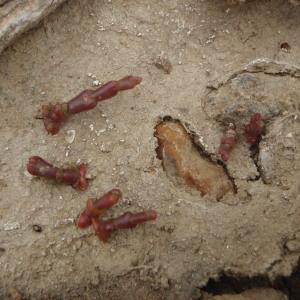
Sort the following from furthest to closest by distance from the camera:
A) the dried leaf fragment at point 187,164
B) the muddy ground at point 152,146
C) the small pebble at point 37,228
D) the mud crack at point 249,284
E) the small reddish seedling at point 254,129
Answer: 1. the small reddish seedling at point 254,129
2. the dried leaf fragment at point 187,164
3. the small pebble at point 37,228
4. the muddy ground at point 152,146
5. the mud crack at point 249,284

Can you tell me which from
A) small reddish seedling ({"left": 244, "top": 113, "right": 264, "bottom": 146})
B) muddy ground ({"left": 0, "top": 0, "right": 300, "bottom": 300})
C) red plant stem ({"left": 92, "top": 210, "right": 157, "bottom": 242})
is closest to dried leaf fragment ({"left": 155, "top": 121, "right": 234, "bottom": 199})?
muddy ground ({"left": 0, "top": 0, "right": 300, "bottom": 300})

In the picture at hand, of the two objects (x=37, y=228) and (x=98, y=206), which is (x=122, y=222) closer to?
(x=98, y=206)

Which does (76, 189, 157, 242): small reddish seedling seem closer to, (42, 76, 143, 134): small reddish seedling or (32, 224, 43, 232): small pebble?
(32, 224, 43, 232): small pebble

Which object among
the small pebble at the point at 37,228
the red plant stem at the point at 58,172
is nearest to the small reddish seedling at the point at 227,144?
the red plant stem at the point at 58,172

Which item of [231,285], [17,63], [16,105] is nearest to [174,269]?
[231,285]

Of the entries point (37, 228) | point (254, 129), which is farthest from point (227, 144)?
point (37, 228)

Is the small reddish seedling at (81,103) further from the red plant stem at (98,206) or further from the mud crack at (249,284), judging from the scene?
the mud crack at (249,284)

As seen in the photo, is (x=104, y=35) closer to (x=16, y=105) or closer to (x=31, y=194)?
(x=16, y=105)
